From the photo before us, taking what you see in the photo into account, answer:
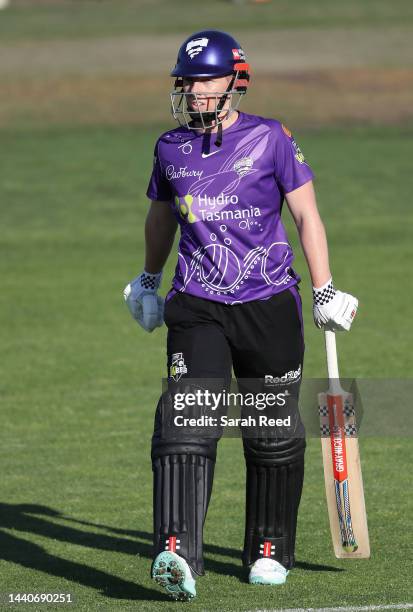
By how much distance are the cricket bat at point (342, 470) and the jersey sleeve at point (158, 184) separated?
38.1 inches

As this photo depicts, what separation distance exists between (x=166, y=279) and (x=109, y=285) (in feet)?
2.16

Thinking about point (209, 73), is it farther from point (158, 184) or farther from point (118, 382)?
point (118, 382)

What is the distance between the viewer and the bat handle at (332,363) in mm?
6102

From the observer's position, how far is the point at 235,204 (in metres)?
5.76

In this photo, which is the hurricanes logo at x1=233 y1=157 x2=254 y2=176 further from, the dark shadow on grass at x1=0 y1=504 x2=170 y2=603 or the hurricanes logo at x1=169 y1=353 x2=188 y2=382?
the dark shadow on grass at x1=0 y1=504 x2=170 y2=603

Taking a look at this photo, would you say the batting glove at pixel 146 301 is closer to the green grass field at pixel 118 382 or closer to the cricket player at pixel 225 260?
the cricket player at pixel 225 260

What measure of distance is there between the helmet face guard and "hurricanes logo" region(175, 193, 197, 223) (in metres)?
0.30

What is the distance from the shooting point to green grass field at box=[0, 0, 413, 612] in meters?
6.16

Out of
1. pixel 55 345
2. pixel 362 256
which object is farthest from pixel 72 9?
pixel 55 345

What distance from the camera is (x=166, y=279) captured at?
50.1 ft

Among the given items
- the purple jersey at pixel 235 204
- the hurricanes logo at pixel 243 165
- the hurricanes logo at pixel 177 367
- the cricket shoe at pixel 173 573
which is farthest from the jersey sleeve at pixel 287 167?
the cricket shoe at pixel 173 573

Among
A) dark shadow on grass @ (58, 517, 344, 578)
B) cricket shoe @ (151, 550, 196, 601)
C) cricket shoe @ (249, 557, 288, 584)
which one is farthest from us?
dark shadow on grass @ (58, 517, 344, 578)

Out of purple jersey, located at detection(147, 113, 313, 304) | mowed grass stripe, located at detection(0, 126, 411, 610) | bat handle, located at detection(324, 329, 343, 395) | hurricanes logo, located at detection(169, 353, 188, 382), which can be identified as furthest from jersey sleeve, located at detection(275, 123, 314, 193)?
mowed grass stripe, located at detection(0, 126, 411, 610)

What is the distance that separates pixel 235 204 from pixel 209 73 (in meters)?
0.56
